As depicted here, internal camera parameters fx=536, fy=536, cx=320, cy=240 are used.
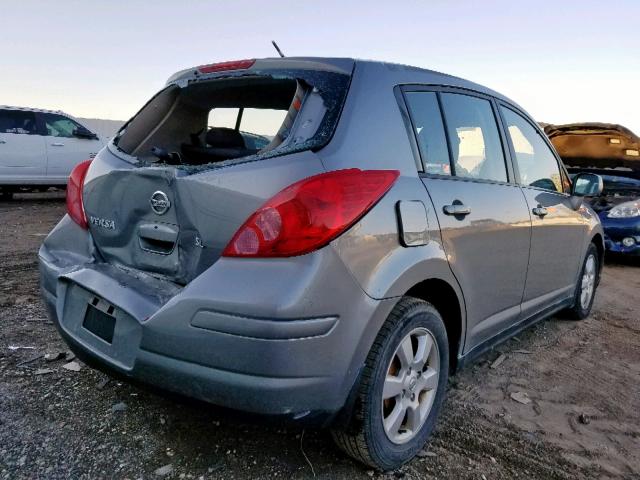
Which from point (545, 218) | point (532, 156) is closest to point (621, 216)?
point (532, 156)

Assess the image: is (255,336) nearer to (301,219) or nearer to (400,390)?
(301,219)

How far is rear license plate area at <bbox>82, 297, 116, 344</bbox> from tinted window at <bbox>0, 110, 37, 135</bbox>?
31.7ft

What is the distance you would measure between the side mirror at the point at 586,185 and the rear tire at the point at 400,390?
6.97ft

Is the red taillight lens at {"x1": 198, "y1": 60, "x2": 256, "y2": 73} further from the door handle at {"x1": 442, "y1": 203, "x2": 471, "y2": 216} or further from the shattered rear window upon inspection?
the door handle at {"x1": 442, "y1": 203, "x2": 471, "y2": 216}

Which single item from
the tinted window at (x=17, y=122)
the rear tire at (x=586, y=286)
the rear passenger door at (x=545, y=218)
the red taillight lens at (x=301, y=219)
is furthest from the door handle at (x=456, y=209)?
the tinted window at (x=17, y=122)

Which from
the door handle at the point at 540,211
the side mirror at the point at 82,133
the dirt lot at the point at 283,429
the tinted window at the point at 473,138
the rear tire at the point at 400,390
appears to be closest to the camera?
the rear tire at the point at 400,390

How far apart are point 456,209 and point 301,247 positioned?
36.5 inches

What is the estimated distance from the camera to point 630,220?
7.10 m

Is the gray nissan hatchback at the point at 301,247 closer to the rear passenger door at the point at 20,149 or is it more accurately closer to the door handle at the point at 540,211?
the door handle at the point at 540,211

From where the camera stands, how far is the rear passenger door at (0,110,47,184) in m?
10.0

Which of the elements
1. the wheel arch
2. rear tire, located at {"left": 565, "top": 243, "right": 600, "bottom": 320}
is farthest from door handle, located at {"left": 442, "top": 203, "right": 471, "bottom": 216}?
rear tire, located at {"left": 565, "top": 243, "right": 600, "bottom": 320}

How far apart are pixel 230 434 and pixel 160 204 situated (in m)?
1.08

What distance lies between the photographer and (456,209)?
2371mm

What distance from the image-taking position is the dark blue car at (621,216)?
23.2 ft
